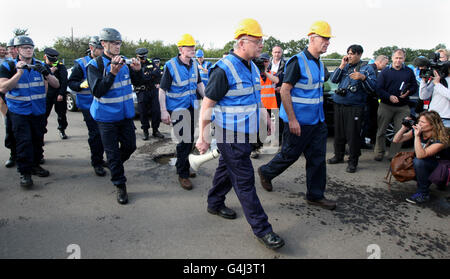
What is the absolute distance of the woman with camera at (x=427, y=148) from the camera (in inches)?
154

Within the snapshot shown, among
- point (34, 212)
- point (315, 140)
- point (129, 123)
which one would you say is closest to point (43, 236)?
point (34, 212)

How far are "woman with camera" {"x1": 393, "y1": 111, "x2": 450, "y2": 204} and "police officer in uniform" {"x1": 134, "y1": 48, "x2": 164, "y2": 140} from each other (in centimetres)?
487

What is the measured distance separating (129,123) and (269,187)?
2020 millimetres

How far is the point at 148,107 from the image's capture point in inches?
281

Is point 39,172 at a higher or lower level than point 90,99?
lower

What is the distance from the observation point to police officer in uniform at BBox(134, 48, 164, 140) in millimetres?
6832

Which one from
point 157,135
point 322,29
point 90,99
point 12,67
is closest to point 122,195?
point 90,99

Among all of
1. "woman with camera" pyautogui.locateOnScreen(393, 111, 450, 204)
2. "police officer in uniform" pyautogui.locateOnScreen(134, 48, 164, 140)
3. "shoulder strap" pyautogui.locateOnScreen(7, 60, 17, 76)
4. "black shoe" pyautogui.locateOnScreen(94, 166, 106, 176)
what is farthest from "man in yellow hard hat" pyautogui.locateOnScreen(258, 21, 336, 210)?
"police officer in uniform" pyautogui.locateOnScreen(134, 48, 164, 140)

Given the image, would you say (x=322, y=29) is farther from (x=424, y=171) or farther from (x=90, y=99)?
(x=90, y=99)

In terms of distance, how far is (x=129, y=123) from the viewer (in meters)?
3.93

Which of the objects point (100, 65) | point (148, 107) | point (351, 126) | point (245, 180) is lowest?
point (245, 180)

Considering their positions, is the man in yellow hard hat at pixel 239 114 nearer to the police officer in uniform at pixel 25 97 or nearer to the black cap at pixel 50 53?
the police officer in uniform at pixel 25 97

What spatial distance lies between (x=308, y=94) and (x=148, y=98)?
443 centimetres
